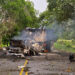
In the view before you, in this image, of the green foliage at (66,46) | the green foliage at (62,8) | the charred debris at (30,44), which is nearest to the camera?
the green foliage at (62,8)

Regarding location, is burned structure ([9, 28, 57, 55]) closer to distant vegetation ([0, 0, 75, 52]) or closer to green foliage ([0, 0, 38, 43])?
distant vegetation ([0, 0, 75, 52])

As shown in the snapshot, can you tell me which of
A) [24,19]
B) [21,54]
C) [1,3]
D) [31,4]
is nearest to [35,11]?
[31,4]

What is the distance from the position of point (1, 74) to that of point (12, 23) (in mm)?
30868

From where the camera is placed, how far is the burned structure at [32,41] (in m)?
29.4

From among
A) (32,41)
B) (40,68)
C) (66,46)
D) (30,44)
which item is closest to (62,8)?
(30,44)

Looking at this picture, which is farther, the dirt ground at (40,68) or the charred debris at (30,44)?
the charred debris at (30,44)

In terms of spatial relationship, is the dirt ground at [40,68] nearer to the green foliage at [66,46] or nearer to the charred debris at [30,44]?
the charred debris at [30,44]

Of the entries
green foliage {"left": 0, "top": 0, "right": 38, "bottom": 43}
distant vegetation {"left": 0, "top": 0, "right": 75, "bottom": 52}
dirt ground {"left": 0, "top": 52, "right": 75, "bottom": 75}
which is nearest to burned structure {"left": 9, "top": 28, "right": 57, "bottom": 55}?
distant vegetation {"left": 0, "top": 0, "right": 75, "bottom": 52}

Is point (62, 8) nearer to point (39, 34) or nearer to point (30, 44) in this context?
point (30, 44)

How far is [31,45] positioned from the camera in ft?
99.5

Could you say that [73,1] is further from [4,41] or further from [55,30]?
[4,41]

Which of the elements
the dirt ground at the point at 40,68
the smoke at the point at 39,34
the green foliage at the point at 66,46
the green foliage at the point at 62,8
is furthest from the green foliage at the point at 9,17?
the dirt ground at the point at 40,68

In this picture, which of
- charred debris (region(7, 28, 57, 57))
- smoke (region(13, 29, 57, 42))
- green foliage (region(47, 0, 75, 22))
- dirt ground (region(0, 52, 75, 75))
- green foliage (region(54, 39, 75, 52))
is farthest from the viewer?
green foliage (region(54, 39, 75, 52))

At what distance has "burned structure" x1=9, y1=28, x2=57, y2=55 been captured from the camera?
96.5 feet
